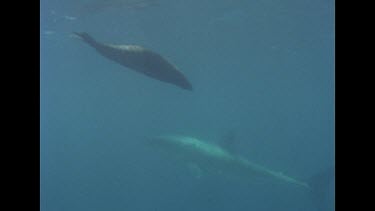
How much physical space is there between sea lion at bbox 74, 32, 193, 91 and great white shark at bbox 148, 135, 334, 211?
9.14m

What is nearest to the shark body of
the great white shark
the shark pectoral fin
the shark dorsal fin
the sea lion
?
the great white shark

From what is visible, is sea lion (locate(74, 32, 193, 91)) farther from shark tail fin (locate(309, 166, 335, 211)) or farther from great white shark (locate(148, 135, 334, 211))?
shark tail fin (locate(309, 166, 335, 211))

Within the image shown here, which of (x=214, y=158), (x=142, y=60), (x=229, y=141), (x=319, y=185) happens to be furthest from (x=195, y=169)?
(x=142, y=60)

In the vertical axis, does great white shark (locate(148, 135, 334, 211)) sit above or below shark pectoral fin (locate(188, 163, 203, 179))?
above

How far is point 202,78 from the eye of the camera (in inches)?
A: 1839

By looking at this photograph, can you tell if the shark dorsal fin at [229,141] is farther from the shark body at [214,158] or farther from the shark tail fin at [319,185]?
the shark tail fin at [319,185]

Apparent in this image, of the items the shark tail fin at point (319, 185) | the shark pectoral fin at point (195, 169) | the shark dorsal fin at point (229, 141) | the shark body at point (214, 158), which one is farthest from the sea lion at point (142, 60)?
the shark tail fin at point (319, 185)

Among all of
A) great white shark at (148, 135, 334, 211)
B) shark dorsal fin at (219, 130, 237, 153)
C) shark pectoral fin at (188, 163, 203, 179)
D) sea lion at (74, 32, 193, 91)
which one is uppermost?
sea lion at (74, 32, 193, 91)

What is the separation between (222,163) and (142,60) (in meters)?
10.0

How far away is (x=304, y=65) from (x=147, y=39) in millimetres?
17224

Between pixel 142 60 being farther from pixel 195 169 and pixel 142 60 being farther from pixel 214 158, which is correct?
pixel 195 169

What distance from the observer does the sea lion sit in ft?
29.0
